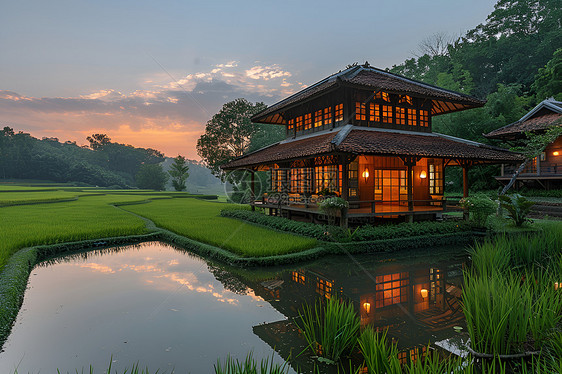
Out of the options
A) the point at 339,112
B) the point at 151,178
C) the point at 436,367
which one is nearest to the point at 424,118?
the point at 339,112

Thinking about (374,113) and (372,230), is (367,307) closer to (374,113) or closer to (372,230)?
(372,230)

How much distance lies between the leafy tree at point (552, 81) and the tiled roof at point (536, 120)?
6.56 meters

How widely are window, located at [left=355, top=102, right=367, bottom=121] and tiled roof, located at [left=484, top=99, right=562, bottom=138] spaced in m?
14.8

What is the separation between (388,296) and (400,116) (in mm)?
13466

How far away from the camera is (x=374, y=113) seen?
17.9m

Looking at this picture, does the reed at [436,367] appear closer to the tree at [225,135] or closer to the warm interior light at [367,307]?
the warm interior light at [367,307]

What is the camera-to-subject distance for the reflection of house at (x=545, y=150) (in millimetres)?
24875

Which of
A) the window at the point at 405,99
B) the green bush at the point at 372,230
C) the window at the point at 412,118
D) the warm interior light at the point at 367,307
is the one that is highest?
the window at the point at 405,99

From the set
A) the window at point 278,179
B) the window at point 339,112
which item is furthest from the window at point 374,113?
the window at point 278,179

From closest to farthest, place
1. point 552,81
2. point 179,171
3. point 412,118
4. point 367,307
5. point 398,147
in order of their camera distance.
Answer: point 367,307 → point 398,147 → point 412,118 → point 552,81 → point 179,171

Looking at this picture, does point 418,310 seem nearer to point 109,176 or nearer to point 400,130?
point 400,130

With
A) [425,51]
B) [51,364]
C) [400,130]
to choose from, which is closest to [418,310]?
[51,364]

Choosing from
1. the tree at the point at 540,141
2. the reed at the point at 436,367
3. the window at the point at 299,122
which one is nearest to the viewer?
the reed at the point at 436,367

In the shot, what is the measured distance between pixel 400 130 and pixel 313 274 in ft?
39.3
